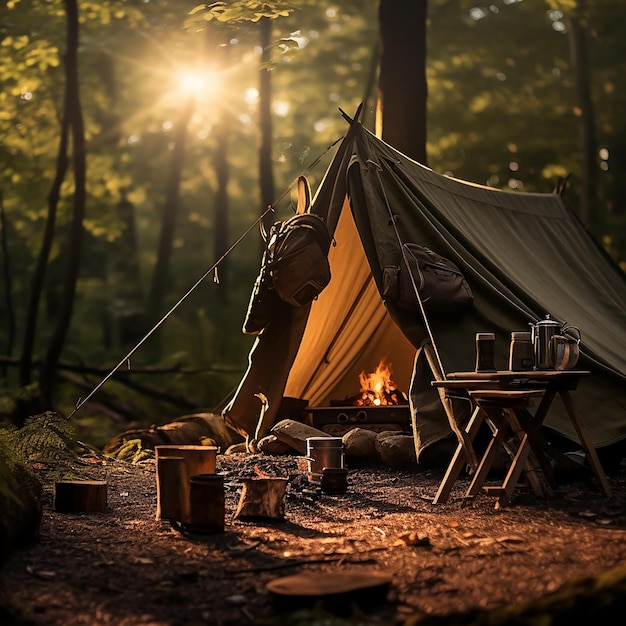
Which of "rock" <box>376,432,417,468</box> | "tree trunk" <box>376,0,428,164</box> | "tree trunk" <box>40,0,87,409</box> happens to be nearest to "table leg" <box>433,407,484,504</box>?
"rock" <box>376,432,417,468</box>

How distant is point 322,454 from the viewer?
596 cm

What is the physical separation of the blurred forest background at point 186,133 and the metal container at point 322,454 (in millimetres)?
4158

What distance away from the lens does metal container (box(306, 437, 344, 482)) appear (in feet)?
19.5

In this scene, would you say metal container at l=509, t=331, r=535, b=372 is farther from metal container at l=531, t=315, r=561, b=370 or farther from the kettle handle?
the kettle handle

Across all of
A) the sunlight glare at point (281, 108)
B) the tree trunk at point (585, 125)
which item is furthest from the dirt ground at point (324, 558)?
the sunlight glare at point (281, 108)

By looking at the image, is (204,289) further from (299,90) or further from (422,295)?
(422,295)

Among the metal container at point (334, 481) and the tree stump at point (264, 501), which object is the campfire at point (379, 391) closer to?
the metal container at point (334, 481)

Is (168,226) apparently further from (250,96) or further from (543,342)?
(543,342)

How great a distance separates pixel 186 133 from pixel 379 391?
7.86m

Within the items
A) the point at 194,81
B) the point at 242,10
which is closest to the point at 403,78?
the point at 242,10

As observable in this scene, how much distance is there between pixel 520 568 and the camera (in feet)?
11.5

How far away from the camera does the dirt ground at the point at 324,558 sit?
9.91ft

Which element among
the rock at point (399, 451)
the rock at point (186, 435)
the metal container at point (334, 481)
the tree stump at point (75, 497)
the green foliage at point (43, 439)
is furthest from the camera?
the rock at point (186, 435)

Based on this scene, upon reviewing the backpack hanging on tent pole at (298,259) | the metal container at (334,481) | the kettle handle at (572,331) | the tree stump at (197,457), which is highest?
the backpack hanging on tent pole at (298,259)
